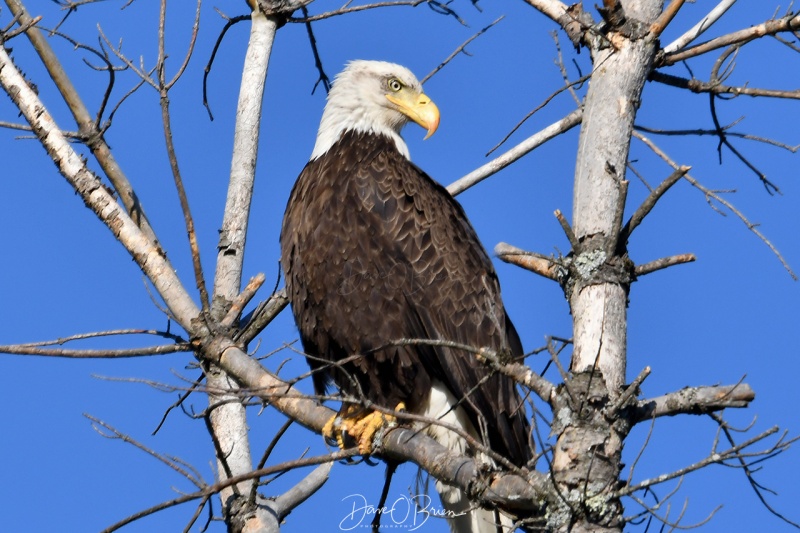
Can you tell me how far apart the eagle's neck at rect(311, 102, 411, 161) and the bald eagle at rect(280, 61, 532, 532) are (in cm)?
39

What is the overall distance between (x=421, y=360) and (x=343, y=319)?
0.42 meters

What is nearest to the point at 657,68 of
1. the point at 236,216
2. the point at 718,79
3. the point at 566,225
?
the point at 718,79

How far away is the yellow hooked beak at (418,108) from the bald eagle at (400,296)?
485 mm

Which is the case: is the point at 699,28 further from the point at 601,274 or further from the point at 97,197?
the point at 97,197

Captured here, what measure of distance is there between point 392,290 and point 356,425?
0.64 meters

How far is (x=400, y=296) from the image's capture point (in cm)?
480

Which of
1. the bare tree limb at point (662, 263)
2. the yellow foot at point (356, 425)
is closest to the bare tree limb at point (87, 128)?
the yellow foot at point (356, 425)

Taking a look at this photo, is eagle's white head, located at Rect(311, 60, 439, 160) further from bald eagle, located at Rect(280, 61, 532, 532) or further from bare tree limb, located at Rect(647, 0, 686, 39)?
bare tree limb, located at Rect(647, 0, 686, 39)

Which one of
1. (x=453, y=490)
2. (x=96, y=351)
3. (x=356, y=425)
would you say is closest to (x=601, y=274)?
(x=356, y=425)

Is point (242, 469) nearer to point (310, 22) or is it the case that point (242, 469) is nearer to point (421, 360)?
point (421, 360)

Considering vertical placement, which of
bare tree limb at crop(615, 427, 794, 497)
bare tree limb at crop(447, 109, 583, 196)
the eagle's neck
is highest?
the eagle's neck

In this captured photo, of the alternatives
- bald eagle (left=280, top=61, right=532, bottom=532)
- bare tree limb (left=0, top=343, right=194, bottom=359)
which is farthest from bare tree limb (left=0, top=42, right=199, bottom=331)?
bald eagle (left=280, top=61, right=532, bottom=532)

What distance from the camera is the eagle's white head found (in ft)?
18.8

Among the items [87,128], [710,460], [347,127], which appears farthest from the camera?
[347,127]
